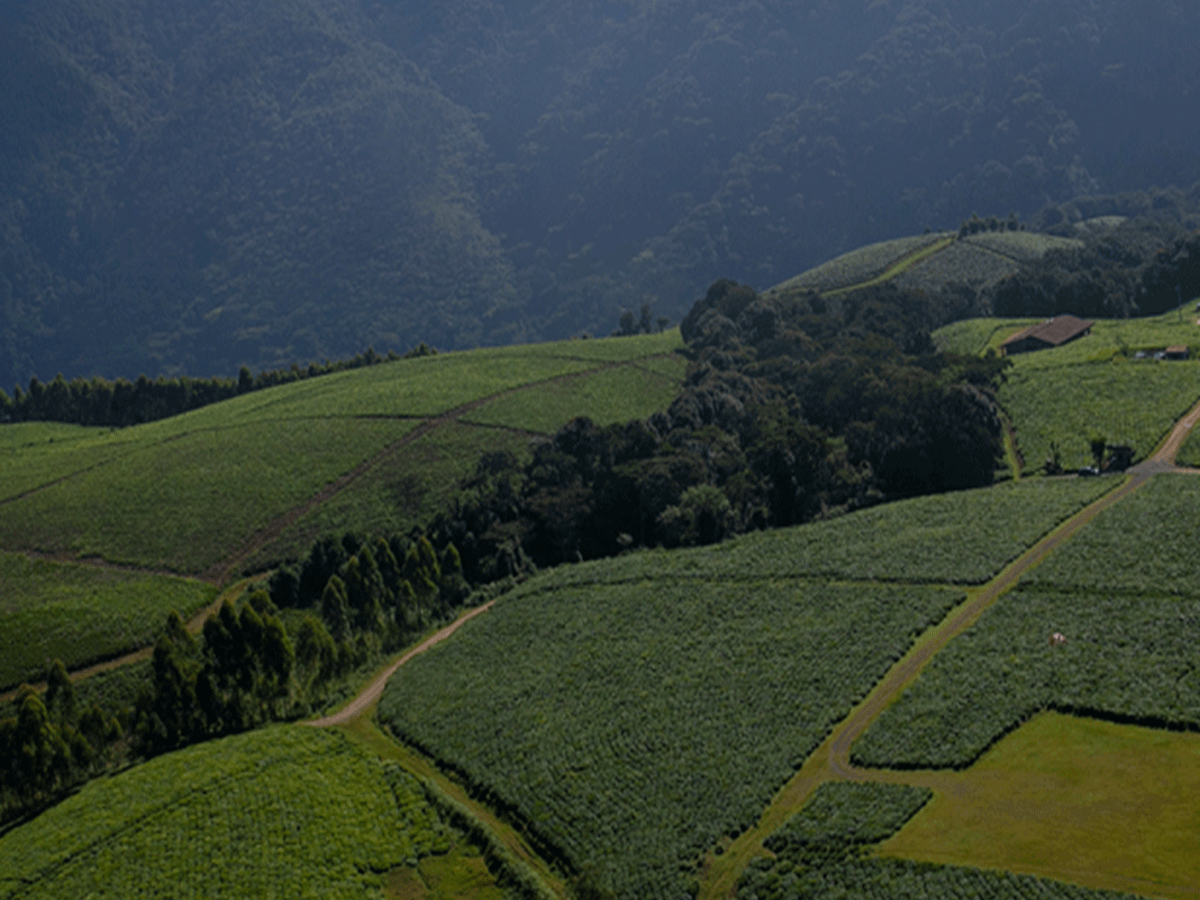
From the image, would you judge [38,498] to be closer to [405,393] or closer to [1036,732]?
[405,393]

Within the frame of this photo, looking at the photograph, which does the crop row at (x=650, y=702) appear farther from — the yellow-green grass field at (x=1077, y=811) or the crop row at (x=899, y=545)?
the yellow-green grass field at (x=1077, y=811)

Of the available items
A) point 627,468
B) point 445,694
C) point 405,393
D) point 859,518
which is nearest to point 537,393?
point 405,393

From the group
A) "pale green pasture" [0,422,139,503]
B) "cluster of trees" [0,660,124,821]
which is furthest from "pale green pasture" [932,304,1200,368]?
"pale green pasture" [0,422,139,503]

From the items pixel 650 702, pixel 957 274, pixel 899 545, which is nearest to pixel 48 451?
pixel 650 702

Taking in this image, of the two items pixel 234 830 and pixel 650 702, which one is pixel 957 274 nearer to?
pixel 650 702

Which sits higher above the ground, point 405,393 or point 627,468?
point 405,393

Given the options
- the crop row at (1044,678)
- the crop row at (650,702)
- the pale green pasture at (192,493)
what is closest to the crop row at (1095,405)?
the crop row at (1044,678)
